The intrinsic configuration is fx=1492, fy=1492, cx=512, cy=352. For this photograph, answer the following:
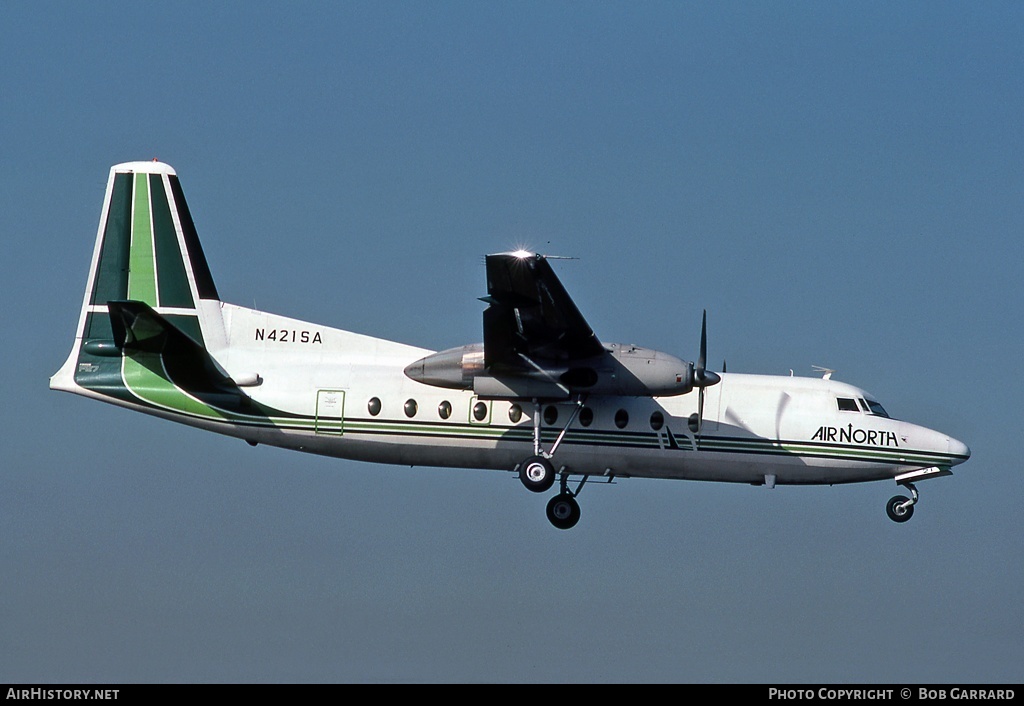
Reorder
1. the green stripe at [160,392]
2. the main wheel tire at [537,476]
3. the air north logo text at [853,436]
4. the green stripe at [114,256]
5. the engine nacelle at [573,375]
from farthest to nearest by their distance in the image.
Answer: the green stripe at [114,256]
the air north logo text at [853,436]
the green stripe at [160,392]
the main wheel tire at [537,476]
the engine nacelle at [573,375]

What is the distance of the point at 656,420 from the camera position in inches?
1056

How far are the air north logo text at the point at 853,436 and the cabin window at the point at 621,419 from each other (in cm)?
343

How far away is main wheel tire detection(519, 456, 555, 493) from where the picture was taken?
25.9 m

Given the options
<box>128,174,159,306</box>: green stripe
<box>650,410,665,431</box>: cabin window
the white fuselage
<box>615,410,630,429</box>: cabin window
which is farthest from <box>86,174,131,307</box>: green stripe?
<box>650,410,665,431</box>: cabin window

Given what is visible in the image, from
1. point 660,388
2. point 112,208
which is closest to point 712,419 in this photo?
point 660,388

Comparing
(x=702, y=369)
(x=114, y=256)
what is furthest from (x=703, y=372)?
(x=114, y=256)

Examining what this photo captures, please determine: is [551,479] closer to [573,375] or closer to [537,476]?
[537,476]

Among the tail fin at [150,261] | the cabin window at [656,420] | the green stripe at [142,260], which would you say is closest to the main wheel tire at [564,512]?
the cabin window at [656,420]

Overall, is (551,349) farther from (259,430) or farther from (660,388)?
(259,430)

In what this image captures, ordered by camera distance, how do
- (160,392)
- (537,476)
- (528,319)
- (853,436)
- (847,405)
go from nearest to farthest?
1. (528,319)
2. (537,476)
3. (160,392)
4. (853,436)
5. (847,405)

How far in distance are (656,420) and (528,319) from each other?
11.7 feet

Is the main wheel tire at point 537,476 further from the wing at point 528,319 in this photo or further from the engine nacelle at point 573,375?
the wing at point 528,319

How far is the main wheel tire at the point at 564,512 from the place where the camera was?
2716 cm

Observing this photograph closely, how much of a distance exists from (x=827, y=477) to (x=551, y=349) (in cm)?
593
